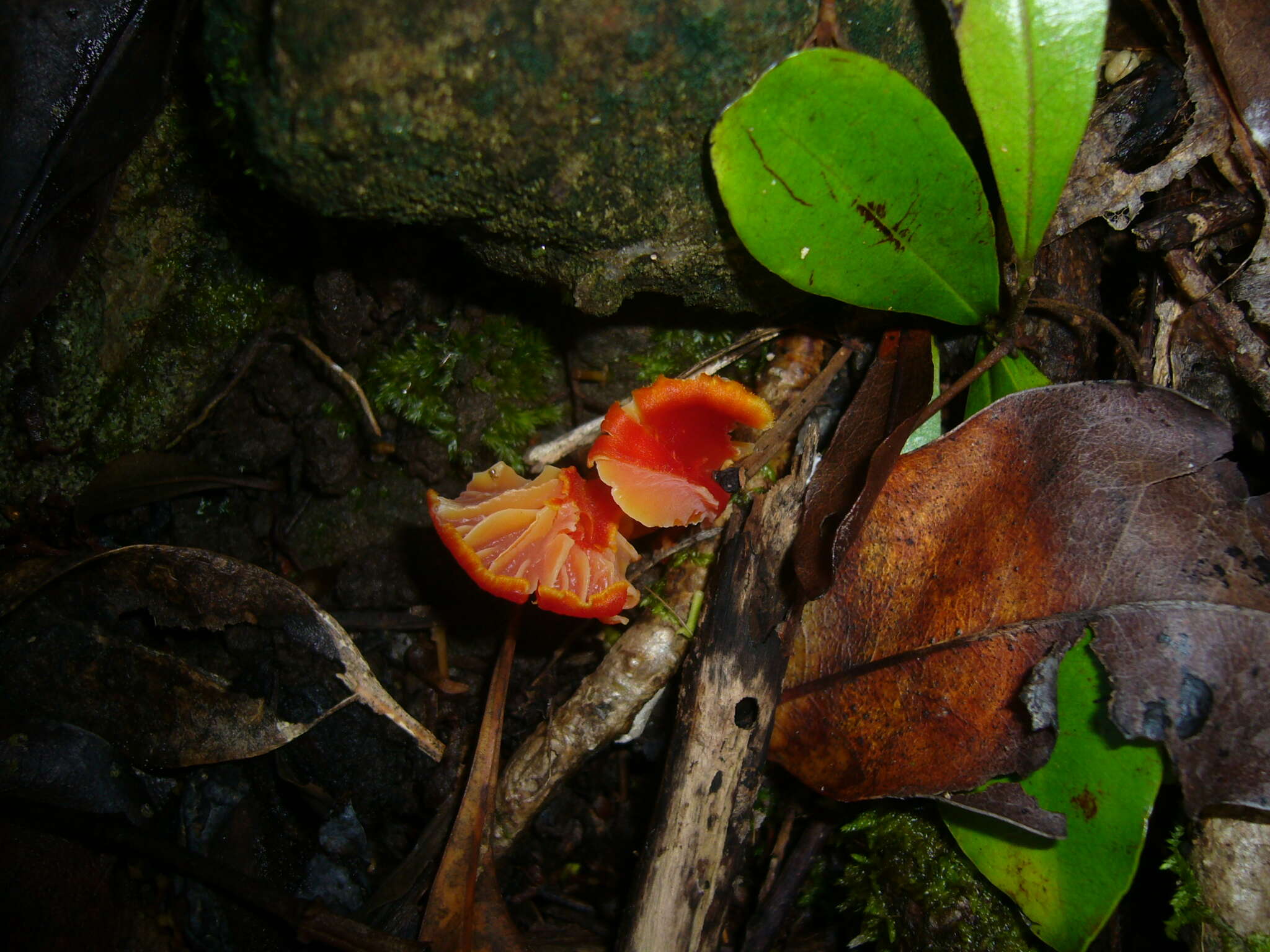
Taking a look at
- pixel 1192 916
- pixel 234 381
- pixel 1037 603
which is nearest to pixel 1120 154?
pixel 1037 603

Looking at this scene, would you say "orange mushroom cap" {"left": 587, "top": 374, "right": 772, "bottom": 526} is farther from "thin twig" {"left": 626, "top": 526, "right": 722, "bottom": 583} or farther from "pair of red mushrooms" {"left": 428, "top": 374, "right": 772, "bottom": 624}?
"thin twig" {"left": 626, "top": 526, "right": 722, "bottom": 583}

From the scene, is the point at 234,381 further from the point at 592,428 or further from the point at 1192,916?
the point at 1192,916

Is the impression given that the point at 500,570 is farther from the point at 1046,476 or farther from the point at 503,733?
the point at 1046,476

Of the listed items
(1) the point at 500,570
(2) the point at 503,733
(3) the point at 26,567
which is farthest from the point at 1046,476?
(3) the point at 26,567

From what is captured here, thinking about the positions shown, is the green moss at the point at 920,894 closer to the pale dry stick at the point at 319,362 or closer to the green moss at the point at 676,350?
the green moss at the point at 676,350

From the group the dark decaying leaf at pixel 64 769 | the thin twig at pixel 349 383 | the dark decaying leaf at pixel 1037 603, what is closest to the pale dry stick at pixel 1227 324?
the dark decaying leaf at pixel 1037 603

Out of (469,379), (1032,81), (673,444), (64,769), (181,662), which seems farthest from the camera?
(469,379)
